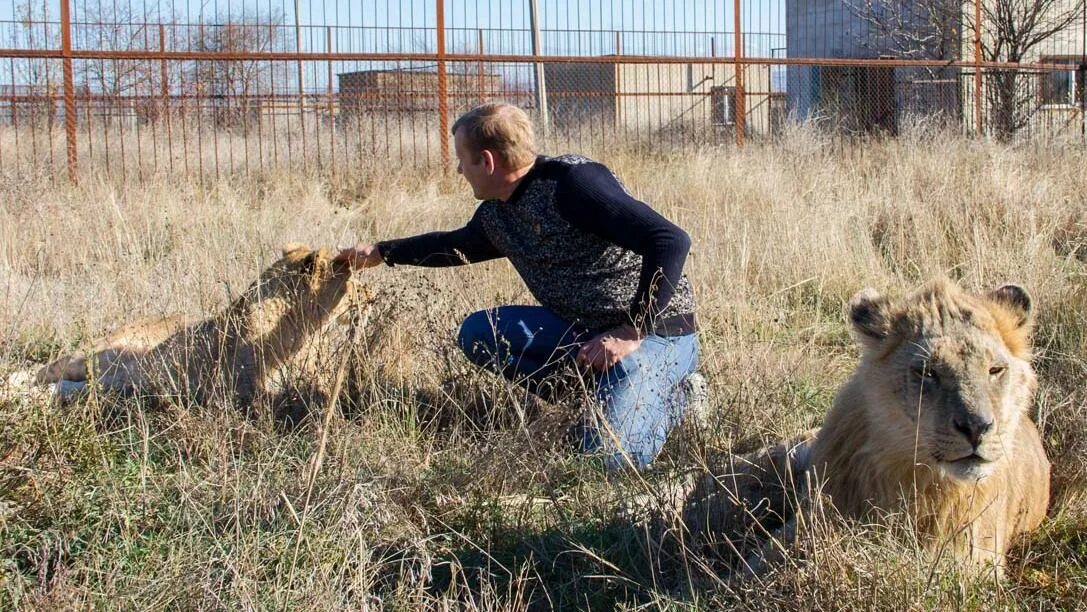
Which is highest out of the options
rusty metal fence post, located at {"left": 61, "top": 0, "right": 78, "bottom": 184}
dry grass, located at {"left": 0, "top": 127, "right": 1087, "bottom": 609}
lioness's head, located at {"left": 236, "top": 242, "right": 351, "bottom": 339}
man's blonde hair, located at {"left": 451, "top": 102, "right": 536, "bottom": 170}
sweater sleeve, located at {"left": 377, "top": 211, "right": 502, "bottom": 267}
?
rusty metal fence post, located at {"left": 61, "top": 0, "right": 78, "bottom": 184}

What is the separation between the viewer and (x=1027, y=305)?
3.25 meters

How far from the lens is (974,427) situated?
108 inches

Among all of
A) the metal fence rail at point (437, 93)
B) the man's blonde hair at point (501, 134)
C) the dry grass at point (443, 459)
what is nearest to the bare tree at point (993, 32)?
the metal fence rail at point (437, 93)

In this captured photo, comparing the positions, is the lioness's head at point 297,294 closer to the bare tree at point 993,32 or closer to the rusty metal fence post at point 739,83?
the rusty metal fence post at point 739,83

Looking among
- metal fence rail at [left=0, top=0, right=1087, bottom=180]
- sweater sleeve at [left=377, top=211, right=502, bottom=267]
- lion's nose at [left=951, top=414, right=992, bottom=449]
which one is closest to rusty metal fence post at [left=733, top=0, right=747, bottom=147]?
metal fence rail at [left=0, top=0, right=1087, bottom=180]

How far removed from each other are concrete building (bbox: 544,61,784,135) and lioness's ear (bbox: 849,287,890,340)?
10.4 meters

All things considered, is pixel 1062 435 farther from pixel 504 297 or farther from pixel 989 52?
pixel 989 52

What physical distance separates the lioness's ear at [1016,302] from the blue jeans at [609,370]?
42.9 inches

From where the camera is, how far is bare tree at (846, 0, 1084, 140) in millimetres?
16406

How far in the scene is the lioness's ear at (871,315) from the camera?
3205 mm

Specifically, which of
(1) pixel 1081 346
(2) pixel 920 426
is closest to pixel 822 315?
(1) pixel 1081 346

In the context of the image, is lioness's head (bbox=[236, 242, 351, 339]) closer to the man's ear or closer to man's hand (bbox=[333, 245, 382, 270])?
man's hand (bbox=[333, 245, 382, 270])

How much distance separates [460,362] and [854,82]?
14.3 m

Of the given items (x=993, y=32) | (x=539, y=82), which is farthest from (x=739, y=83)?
(x=993, y=32)
